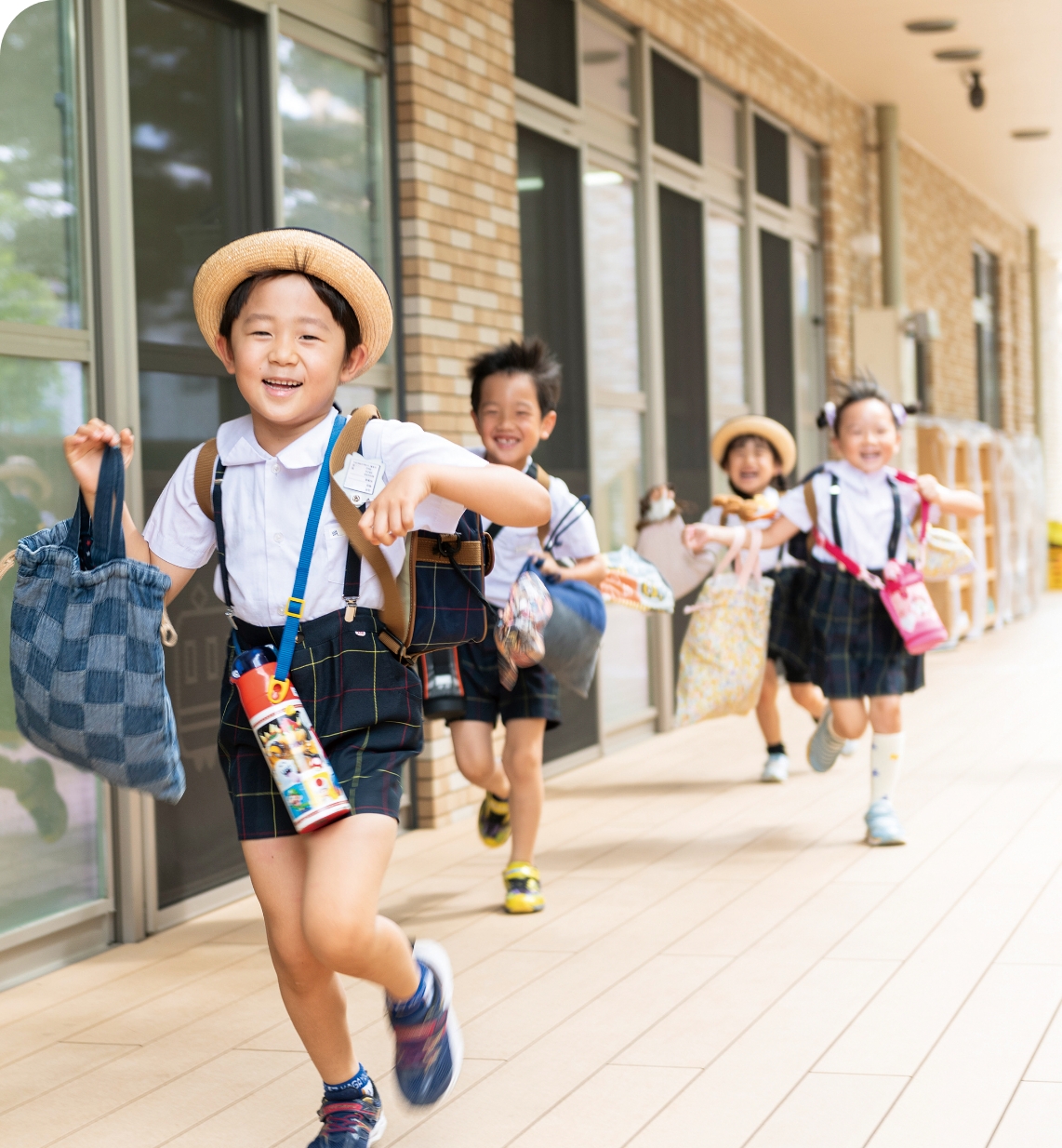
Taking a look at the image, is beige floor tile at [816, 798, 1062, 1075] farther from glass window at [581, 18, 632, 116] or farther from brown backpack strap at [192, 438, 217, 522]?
glass window at [581, 18, 632, 116]

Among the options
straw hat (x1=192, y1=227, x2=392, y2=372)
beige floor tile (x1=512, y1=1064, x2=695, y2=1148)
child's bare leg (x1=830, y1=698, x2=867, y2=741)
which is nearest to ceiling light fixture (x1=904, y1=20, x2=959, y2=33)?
child's bare leg (x1=830, y1=698, x2=867, y2=741)

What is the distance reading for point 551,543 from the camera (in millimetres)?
4148

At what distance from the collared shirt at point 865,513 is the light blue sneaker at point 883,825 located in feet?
2.71

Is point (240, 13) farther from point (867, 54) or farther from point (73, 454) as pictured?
point (867, 54)

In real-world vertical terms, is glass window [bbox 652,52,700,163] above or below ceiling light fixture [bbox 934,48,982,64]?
below

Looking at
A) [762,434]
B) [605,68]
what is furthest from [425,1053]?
[605,68]

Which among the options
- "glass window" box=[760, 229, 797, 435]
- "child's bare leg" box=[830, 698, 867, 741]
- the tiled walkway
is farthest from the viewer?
"glass window" box=[760, 229, 797, 435]

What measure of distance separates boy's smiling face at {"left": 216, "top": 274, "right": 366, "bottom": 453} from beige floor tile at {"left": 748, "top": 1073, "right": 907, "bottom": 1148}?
59.2 inches

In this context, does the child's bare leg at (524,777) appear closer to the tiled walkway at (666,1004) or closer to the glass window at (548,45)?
the tiled walkway at (666,1004)

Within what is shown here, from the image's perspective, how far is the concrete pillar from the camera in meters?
11.6

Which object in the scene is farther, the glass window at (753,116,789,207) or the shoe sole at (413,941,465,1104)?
the glass window at (753,116,789,207)

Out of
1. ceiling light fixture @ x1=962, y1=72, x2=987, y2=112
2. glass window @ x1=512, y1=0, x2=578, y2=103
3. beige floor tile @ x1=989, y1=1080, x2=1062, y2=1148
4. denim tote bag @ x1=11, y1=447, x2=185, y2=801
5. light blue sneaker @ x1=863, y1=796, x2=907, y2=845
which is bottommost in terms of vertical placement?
beige floor tile @ x1=989, y1=1080, x2=1062, y2=1148

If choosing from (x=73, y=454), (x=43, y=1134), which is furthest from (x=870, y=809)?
(x=73, y=454)

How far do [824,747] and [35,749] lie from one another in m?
3.04
